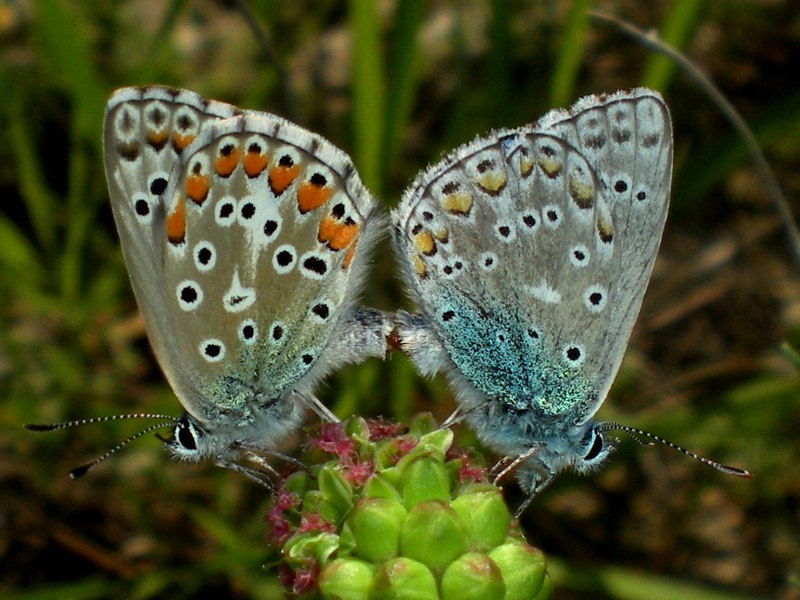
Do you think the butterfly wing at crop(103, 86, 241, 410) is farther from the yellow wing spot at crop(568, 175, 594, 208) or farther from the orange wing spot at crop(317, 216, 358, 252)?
the yellow wing spot at crop(568, 175, 594, 208)

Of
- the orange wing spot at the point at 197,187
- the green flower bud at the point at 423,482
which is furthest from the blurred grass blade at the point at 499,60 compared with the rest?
the green flower bud at the point at 423,482

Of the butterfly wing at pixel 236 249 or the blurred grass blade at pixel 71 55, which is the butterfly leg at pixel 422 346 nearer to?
the butterfly wing at pixel 236 249

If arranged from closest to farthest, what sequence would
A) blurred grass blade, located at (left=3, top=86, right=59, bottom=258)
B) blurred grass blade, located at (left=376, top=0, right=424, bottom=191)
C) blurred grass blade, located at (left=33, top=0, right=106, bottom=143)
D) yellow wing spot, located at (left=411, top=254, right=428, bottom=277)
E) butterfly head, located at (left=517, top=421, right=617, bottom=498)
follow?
1. butterfly head, located at (left=517, top=421, right=617, bottom=498)
2. yellow wing spot, located at (left=411, top=254, right=428, bottom=277)
3. blurred grass blade, located at (left=376, top=0, right=424, bottom=191)
4. blurred grass blade, located at (left=33, top=0, right=106, bottom=143)
5. blurred grass blade, located at (left=3, top=86, right=59, bottom=258)

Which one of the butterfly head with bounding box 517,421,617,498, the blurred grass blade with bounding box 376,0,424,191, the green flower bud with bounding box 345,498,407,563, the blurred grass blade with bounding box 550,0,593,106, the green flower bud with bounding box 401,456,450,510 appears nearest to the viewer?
the green flower bud with bounding box 345,498,407,563

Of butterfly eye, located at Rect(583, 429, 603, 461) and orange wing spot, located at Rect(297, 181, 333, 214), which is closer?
butterfly eye, located at Rect(583, 429, 603, 461)

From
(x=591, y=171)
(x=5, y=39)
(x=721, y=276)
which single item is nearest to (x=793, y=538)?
(x=721, y=276)

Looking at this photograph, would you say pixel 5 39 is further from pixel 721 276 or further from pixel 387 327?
pixel 721 276

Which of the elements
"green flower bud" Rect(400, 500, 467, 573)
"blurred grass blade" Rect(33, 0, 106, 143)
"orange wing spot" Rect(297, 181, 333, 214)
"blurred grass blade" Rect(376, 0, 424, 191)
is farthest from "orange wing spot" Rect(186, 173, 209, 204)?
"blurred grass blade" Rect(33, 0, 106, 143)
